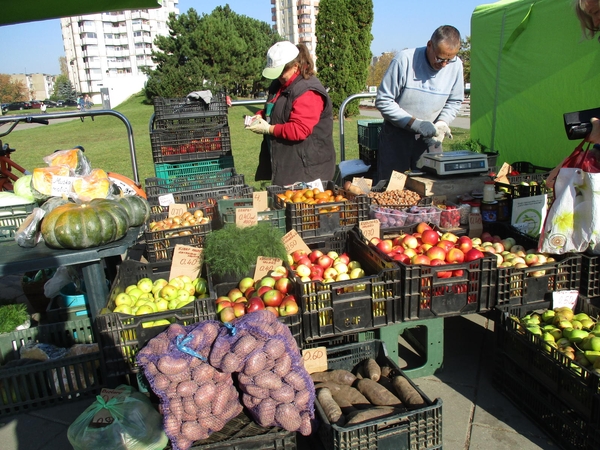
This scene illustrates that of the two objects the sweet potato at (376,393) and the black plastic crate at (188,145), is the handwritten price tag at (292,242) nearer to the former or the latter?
the sweet potato at (376,393)

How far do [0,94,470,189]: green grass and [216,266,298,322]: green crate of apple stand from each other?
17.1ft

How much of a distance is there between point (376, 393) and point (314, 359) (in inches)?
17.2

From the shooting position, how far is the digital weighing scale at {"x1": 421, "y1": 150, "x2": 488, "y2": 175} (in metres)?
4.54

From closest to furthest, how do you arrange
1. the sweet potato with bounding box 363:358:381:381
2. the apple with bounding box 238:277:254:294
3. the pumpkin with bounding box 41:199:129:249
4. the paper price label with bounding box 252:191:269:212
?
the pumpkin with bounding box 41:199:129:249, the sweet potato with bounding box 363:358:381:381, the apple with bounding box 238:277:254:294, the paper price label with bounding box 252:191:269:212

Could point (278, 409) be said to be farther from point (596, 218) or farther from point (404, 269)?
point (596, 218)

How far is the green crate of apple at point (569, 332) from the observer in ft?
8.62

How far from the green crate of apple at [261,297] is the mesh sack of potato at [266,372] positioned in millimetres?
566

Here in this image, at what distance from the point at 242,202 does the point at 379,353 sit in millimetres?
2035

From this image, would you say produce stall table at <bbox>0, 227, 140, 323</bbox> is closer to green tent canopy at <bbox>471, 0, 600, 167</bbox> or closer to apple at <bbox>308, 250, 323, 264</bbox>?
apple at <bbox>308, 250, 323, 264</bbox>

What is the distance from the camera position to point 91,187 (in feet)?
10.4

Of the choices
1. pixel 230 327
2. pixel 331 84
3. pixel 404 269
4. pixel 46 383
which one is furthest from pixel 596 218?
pixel 331 84

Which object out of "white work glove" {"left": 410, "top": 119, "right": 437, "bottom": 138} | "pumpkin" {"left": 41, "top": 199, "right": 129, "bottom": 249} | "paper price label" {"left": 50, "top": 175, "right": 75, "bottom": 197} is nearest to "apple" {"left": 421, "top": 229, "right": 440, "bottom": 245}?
"white work glove" {"left": 410, "top": 119, "right": 437, "bottom": 138}

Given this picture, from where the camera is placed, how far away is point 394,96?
5102mm

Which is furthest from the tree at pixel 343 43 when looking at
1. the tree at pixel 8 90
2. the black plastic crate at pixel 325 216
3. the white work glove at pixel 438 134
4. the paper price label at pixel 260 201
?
the tree at pixel 8 90
